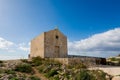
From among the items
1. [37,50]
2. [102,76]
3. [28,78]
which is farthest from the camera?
[37,50]

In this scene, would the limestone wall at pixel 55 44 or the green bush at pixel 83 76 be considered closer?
the green bush at pixel 83 76

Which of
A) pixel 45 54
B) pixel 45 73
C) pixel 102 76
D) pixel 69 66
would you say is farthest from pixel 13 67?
pixel 102 76

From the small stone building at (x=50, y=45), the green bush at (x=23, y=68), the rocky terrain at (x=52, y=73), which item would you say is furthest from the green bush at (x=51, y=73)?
the small stone building at (x=50, y=45)

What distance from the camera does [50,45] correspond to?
25.4 metres

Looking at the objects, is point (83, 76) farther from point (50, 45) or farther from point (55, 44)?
point (55, 44)

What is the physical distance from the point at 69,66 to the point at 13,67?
557 cm

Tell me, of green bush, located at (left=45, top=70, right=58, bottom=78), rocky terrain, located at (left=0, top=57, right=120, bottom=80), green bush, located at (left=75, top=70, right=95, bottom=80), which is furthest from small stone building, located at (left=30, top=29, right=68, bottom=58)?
green bush, located at (left=75, top=70, right=95, bottom=80)

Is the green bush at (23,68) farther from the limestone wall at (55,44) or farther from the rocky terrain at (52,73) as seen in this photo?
the limestone wall at (55,44)

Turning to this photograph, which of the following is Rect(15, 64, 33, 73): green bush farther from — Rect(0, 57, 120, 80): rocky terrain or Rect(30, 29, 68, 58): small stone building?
Rect(30, 29, 68, 58): small stone building

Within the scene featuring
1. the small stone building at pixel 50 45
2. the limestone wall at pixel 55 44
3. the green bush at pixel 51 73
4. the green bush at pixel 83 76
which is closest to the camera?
the green bush at pixel 83 76

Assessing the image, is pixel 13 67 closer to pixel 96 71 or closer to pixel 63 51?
pixel 96 71

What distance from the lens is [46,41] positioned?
25094 millimetres

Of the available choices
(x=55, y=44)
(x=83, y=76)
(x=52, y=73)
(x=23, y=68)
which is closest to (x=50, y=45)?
(x=55, y=44)

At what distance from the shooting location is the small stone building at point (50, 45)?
25.0 metres
